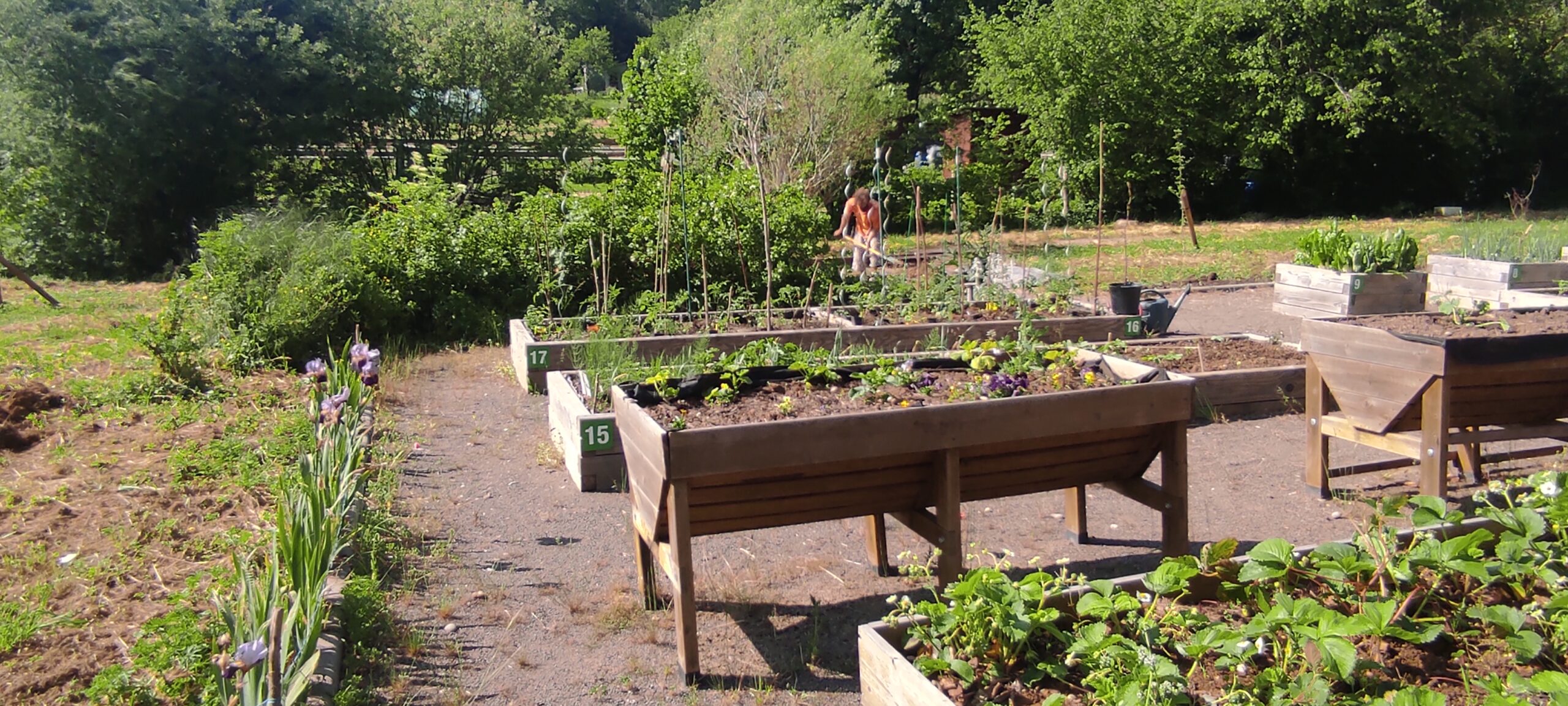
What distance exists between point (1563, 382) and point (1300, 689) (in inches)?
163

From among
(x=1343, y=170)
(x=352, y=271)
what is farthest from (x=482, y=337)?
(x=1343, y=170)

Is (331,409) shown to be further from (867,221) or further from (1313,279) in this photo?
(1313,279)

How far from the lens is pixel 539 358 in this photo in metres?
8.42

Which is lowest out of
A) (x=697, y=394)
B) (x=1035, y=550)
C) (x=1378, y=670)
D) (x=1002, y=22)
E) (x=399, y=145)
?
(x=1035, y=550)

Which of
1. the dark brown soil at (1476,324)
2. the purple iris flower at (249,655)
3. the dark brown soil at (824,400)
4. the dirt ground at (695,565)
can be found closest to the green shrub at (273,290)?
the dirt ground at (695,565)

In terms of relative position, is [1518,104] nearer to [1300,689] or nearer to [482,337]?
[482,337]

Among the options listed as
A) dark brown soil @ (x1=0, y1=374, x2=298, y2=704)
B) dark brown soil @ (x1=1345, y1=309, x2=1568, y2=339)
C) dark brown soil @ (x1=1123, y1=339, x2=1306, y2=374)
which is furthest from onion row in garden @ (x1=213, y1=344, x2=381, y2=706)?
dark brown soil @ (x1=1123, y1=339, x2=1306, y2=374)

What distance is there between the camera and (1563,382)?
5.45m

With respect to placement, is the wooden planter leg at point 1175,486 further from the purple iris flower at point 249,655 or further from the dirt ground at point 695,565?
the purple iris flower at point 249,655

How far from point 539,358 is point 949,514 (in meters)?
5.04

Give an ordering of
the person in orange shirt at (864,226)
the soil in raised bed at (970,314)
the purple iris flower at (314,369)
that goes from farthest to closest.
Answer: the person in orange shirt at (864,226) → the soil in raised bed at (970,314) → the purple iris flower at (314,369)

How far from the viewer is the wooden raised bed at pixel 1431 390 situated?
5094 millimetres

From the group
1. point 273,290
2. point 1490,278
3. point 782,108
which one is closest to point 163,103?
point 273,290

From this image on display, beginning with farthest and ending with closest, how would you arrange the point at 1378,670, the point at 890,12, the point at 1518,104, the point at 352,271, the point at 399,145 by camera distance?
the point at 890,12 < the point at 1518,104 < the point at 399,145 < the point at 352,271 < the point at 1378,670
